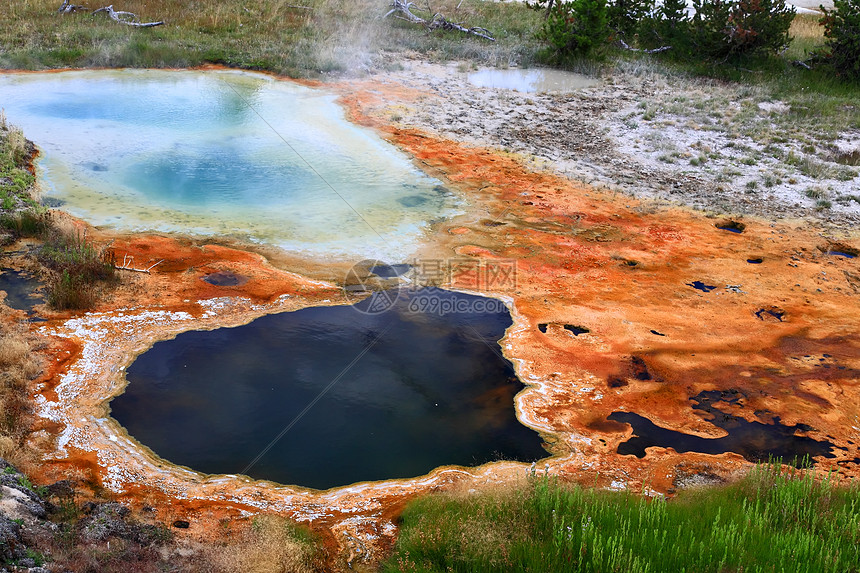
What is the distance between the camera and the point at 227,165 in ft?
36.2

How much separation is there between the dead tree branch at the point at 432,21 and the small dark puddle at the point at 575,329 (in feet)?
50.3

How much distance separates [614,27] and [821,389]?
16595 millimetres

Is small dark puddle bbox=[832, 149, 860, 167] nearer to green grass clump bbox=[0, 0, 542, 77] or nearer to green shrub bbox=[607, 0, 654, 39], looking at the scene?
green grass clump bbox=[0, 0, 542, 77]

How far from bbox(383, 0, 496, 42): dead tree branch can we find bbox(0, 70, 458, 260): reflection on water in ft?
24.8

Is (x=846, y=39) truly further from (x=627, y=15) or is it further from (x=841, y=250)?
(x=841, y=250)

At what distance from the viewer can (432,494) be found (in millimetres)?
4934

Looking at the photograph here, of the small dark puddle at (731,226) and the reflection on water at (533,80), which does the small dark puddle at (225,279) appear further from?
the reflection on water at (533,80)

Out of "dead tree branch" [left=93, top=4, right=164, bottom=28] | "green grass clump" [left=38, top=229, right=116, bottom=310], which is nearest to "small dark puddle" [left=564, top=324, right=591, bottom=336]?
"green grass clump" [left=38, top=229, right=116, bottom=310]

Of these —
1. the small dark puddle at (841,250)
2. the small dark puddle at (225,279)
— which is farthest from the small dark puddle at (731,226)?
the small dark puddle at (225,279)

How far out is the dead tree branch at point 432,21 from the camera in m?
21.1

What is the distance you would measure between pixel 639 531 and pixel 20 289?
669 centimetres

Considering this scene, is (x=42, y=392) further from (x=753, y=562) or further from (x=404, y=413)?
(x=753, y=562)

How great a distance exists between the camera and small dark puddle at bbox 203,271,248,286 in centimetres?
777

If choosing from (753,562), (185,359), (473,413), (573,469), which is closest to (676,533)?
(753,562)
